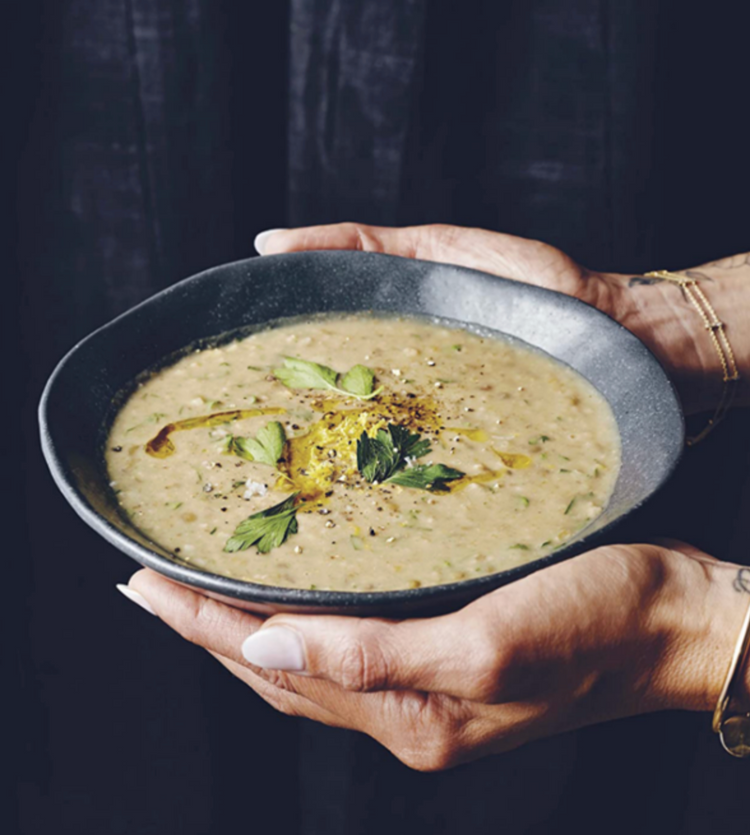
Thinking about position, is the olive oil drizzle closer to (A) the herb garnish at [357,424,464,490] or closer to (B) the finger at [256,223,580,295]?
(A) the herb garnish at [357,424,464,490]

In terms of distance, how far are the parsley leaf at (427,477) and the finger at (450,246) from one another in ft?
1.88

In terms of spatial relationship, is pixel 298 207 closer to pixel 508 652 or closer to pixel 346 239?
pixel 346 239

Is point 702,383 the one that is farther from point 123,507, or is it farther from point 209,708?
→ point 209,708

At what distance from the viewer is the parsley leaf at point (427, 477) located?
1182 mm

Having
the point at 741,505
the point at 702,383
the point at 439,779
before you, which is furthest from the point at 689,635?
the point at 439,779

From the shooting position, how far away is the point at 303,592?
920 millimetres

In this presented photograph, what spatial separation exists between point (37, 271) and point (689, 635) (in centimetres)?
129

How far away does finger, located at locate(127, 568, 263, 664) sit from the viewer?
106 cm

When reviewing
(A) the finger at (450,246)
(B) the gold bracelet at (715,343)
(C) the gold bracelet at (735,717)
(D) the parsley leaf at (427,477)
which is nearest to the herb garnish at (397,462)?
(D) the parsley leaf at (427,477)

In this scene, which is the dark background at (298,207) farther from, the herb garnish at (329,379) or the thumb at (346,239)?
the herb garnish at (329,379)

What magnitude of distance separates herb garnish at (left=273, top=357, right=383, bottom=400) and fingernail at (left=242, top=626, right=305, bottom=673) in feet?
1.59

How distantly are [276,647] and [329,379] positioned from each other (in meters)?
0.52

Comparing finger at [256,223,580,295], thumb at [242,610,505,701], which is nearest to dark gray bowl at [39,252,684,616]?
thumb at [242,610,505,701]

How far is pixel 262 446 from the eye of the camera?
4.09 ft
